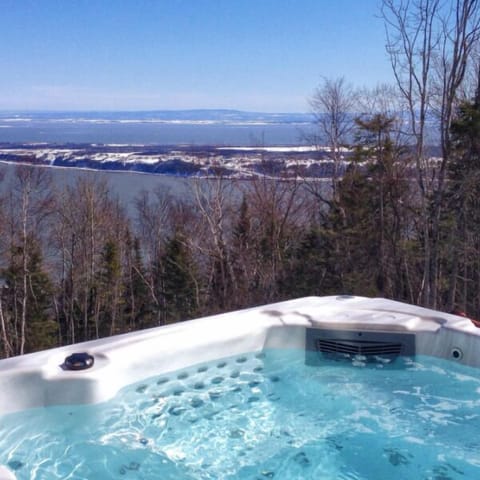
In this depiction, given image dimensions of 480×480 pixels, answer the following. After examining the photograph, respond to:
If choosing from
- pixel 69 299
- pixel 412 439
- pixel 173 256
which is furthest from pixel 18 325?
pixel 412 439

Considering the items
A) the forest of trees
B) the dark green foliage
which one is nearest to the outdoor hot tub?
the forest of trees

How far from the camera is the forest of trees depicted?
7.21 m

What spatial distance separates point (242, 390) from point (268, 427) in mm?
355

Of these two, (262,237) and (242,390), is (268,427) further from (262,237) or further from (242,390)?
(262,237)

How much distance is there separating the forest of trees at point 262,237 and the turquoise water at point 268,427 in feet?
13.1

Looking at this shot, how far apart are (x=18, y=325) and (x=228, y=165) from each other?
5.63 meters

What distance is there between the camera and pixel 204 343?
9.34 feet

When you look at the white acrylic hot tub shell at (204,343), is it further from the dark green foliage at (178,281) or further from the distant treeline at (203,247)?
the dark green foliage at (178,281)

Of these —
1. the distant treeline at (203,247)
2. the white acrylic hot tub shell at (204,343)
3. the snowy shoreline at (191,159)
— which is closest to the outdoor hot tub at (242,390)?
the white acrylic hot tub shell at (204,343)

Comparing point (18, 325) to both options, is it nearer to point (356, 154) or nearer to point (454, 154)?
point (356, 154)

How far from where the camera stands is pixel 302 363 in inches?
116

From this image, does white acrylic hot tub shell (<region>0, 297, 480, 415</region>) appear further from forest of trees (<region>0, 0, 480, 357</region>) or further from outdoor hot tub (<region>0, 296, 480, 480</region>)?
forest of trees (<region>0, 0, 480, 357</region>)

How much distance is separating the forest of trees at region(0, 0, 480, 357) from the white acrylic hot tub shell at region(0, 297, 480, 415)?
142 inches

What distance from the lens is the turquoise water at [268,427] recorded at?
6.56ft
